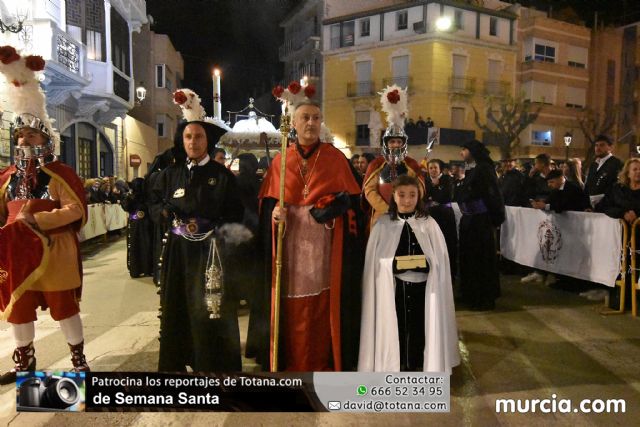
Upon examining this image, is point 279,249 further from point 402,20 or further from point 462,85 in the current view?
point 462,85

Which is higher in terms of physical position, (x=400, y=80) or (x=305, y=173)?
(x=400, y=80)

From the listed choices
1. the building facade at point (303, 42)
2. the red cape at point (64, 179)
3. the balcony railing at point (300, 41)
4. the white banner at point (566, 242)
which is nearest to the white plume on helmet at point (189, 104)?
the red cape at point (64, 179)

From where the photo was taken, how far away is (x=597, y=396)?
3.66 metres

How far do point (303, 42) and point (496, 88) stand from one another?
47.1ft

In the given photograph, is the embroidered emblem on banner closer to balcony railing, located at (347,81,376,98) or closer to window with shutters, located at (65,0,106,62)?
window with shutters, located at (65,0,106,62)

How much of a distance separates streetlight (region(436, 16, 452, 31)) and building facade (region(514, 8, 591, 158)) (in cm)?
654

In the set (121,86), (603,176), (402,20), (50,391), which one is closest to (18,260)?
(50,391)

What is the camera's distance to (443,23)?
29359mm

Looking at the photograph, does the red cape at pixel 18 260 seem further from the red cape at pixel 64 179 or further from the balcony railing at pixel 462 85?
the balcony railing at pixel 462 85

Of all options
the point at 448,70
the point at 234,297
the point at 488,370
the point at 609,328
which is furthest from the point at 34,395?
the point at 448,70

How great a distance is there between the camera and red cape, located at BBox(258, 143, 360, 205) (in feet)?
12.2

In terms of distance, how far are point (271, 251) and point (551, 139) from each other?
34575 mm

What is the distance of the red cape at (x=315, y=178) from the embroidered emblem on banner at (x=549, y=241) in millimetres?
4571

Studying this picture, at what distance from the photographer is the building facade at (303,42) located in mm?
33719
